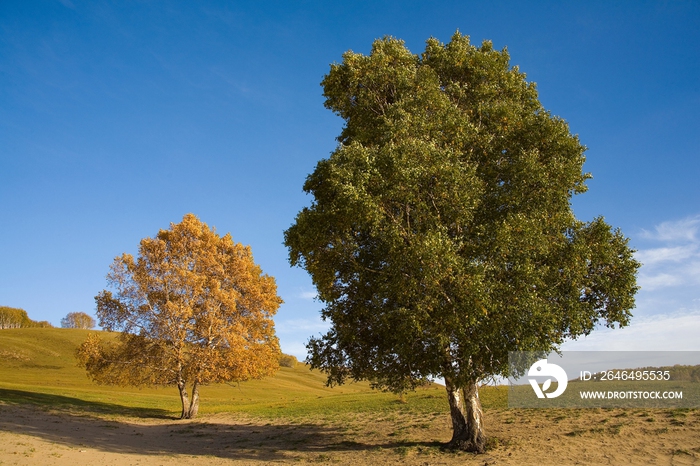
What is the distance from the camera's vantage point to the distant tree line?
161 meters

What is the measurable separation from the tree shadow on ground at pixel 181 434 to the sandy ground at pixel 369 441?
6cm

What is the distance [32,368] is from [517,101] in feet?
291

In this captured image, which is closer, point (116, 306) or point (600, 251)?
point (600, 251)

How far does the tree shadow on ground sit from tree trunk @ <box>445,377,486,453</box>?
153 centimetres

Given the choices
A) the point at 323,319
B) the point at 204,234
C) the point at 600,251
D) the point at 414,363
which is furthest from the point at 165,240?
the point at 600,251

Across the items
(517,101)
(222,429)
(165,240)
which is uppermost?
(517,101)

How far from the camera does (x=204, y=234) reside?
Result: 3981 centimetres

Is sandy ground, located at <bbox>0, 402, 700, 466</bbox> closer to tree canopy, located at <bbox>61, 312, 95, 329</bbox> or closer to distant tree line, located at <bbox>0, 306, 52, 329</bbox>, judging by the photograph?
distant tree line, located at <bbox>0, 306, 52, 329</bbox>

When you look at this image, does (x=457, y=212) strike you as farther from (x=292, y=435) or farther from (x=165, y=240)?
(x=165, y=240)

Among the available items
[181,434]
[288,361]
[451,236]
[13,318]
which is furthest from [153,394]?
[13,318]

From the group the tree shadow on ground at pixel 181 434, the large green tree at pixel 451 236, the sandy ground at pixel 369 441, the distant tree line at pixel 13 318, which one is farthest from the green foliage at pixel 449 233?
the distant tree line at pixel 13 318

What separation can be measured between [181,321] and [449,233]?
25.9 m

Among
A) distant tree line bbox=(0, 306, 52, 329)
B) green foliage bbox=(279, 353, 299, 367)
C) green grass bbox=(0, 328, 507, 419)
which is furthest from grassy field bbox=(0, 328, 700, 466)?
distant tree line bbox=(0, 306, 52, 329)

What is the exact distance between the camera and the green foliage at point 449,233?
1630 cm
